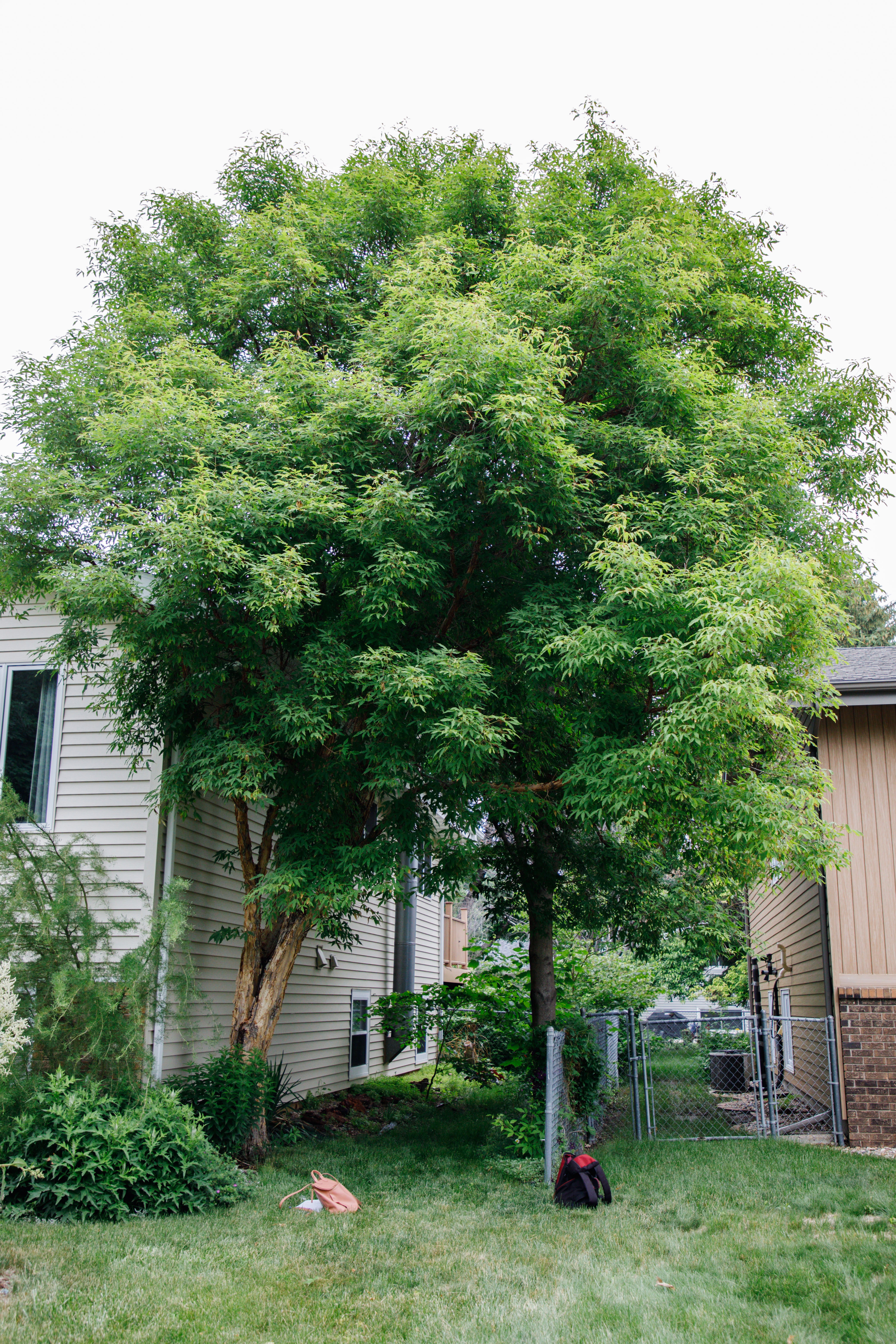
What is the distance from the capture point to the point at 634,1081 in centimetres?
1005

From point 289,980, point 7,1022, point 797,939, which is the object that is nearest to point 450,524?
point 7,1022

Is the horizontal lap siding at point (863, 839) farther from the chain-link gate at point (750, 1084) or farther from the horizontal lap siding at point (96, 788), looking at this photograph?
the horizontal lap siding at point (96, 788)

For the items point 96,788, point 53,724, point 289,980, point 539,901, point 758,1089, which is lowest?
point 758,1089

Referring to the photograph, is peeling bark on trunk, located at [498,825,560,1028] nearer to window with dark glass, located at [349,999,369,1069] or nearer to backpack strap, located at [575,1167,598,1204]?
window with dark glass, located at [349,999,369,1069]

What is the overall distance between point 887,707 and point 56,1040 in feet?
27.9

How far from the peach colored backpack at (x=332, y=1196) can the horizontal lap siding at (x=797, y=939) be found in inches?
195

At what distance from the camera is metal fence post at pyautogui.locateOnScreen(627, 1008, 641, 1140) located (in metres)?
10.0

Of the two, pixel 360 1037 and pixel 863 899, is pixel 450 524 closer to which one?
pixel 863 899

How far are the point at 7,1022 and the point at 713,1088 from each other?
12620 mm

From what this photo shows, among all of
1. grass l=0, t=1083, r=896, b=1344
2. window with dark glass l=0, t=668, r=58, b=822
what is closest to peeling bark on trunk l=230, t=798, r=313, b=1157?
grass l=0, t=1083, r=896, b=1344

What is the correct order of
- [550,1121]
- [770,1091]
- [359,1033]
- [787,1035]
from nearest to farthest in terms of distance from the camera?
[550,1121]
[770,1091]
[787,1035]
[359,1033]

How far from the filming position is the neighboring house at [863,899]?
29.8 ft

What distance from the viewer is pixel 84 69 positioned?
12.5 metres

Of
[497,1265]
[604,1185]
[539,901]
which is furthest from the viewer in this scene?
[539,901]
